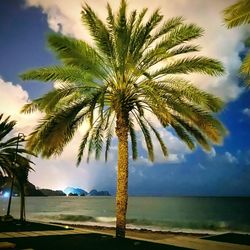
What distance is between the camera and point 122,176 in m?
13.8

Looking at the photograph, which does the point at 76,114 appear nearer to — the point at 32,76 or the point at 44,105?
the point at 44,105

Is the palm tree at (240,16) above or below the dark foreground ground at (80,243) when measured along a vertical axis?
above

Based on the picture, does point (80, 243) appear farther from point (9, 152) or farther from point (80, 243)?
point (9, 152)

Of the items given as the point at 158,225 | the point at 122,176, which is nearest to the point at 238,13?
the point at 122,176

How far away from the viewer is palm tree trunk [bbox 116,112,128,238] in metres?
13.5

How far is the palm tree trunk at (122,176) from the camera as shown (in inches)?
531

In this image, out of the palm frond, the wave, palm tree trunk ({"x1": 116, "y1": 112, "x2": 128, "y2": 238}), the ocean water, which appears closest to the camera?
the palm frond

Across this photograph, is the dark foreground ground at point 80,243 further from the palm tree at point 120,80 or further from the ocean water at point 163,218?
the ocean water at point 163,218

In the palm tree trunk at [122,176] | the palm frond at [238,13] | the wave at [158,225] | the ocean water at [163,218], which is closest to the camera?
the palm frond at [238,13]

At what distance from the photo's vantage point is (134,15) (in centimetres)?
1403

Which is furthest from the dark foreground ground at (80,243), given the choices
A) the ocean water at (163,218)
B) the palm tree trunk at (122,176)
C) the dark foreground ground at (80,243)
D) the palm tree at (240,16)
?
the ocean water at (163,218)

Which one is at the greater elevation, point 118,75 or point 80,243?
point 118,75

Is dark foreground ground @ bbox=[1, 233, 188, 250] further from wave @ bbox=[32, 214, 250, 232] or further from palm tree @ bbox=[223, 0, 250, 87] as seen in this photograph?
wave @ bbox=[32, 214, 250, 232]

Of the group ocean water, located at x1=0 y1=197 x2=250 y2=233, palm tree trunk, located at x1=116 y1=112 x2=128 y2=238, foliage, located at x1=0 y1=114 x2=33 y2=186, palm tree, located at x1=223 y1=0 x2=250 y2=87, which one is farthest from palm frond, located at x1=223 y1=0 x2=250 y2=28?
ocean water, located at x1=0 y1=197 x2=250 y2=233
